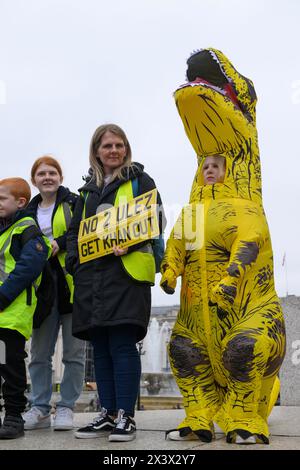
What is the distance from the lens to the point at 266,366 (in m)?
3.24

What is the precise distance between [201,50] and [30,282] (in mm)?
1932

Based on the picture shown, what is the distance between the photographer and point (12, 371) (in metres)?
3.52

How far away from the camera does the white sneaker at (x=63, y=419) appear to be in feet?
12.7

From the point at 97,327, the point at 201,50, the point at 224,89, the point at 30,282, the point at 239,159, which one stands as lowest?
the point at 97,327

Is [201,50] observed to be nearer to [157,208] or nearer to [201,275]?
[157,208]

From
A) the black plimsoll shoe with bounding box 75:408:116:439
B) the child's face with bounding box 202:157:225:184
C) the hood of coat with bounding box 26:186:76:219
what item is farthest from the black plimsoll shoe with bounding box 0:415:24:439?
the child's face with bounding box 202:157:225:184

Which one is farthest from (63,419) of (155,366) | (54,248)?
(155,366)

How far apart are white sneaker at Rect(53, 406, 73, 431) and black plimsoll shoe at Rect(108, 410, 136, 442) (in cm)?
70

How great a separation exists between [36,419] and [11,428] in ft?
2.06

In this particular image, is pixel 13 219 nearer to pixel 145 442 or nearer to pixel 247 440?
pixel 145 442

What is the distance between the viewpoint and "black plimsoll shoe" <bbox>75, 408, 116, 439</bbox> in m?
3.39
